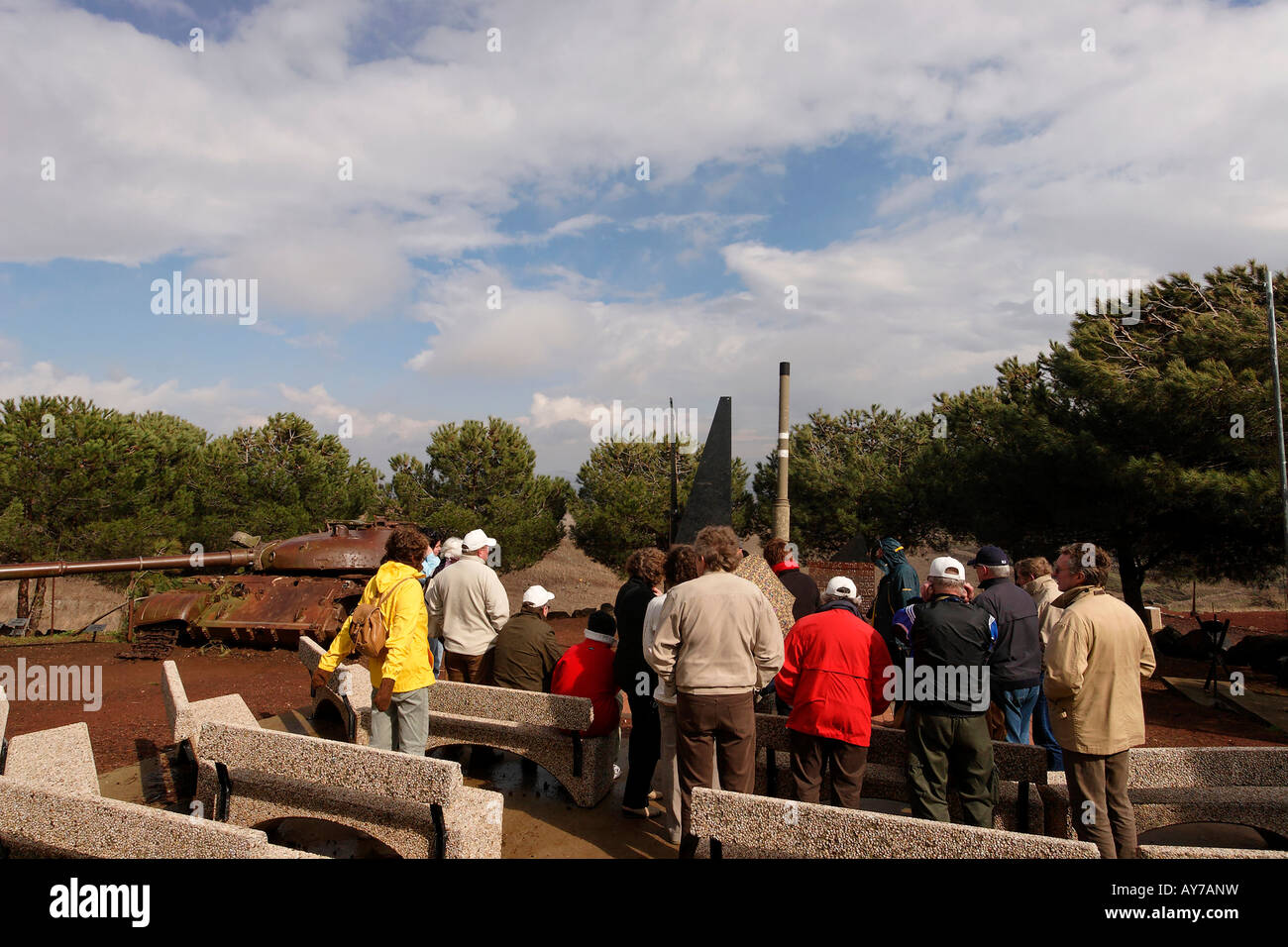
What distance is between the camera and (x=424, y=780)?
10.5 ft

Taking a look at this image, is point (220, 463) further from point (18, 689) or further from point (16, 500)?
point (18, 689)

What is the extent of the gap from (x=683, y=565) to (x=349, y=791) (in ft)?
6.36

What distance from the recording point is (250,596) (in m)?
10.7

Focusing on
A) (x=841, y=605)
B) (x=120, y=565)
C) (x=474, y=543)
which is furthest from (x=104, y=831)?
(x=120, y=565)

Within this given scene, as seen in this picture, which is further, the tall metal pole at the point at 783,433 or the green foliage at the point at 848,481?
the green foliage at the point at 848,481

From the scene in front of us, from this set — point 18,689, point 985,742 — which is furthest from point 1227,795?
point 18,689

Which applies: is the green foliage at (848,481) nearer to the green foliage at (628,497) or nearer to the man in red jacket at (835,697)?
the green foliage at (628,497)

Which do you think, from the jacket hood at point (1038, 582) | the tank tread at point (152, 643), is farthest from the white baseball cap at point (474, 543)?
the tank tread at point (152, 643)

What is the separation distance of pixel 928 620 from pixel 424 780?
7.98 ft

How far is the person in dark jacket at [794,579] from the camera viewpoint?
583cm

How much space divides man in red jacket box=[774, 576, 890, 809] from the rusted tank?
26.9ft

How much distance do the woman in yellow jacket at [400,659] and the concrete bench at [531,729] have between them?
2.07 ft

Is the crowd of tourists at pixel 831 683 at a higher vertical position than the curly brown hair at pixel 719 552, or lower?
lower

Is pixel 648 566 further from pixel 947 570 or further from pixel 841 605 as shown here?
pixel 947 570
